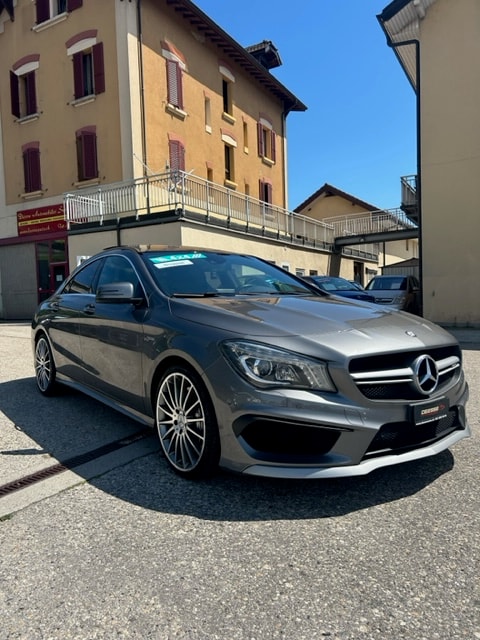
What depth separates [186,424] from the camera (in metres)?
2.91

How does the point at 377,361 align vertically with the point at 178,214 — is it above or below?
below

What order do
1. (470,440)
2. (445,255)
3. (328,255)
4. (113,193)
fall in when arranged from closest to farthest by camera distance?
(470,440) → (445,255) → (113,193) → (328,255)

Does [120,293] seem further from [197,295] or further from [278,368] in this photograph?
[278,368]

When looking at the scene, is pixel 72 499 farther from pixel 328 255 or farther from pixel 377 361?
pixel 328 255

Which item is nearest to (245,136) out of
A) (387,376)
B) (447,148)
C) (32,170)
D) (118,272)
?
(32,170)

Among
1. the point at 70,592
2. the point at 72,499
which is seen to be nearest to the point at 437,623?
the point at 70,592

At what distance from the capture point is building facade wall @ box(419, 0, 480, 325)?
12.3 meters

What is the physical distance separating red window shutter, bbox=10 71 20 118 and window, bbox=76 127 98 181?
3783mm

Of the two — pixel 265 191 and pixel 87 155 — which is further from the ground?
pixel 87 155

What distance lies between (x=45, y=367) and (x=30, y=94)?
18106 millimetres

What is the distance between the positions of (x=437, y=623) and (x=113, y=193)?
52.5ft

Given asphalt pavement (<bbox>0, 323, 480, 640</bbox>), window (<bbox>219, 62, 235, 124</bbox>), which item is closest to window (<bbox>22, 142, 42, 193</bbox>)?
window (<bbox>219, 62, 235, 124</bbox>)

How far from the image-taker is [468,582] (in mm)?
1953

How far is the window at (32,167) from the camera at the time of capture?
62.6 ft
